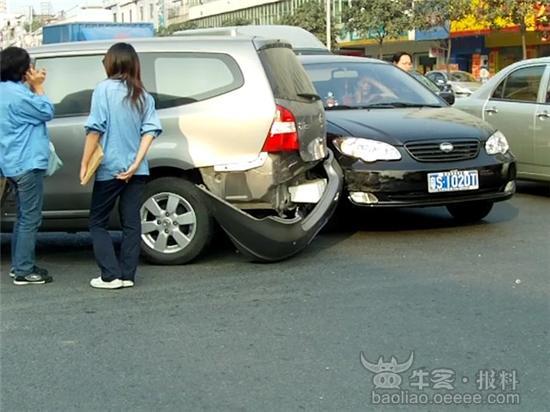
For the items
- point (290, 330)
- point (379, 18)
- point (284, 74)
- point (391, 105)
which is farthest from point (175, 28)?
point (290, 330)

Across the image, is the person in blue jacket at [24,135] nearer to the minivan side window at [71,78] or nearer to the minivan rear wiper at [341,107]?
the minivan side window at [71,78]

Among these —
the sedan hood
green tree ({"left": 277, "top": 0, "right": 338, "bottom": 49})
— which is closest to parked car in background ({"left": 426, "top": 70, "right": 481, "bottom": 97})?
the sedan hood

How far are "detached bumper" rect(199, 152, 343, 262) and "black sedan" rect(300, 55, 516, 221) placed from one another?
78 centimetres

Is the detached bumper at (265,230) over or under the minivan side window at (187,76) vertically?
under

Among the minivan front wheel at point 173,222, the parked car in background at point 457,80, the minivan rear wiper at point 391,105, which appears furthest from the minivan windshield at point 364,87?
the parked car in background at point 457,80

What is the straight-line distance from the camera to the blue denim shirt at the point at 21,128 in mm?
5562

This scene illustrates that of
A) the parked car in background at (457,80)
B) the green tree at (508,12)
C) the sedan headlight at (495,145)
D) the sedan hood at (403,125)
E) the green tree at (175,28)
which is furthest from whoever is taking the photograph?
the green tree at (175,28)

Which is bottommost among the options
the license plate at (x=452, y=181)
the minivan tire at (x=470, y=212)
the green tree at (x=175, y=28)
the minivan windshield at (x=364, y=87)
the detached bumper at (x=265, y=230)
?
the minivan tire at (x=470, y=212)

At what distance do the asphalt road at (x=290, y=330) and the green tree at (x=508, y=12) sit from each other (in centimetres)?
2798

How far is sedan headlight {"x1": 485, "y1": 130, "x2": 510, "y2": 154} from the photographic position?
24.4 ft

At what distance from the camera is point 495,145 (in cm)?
752

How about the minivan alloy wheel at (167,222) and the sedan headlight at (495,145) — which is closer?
the minivan alloy wheel at (167,222)

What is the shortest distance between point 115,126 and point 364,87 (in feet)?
11.6

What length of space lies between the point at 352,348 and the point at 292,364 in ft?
1.28
